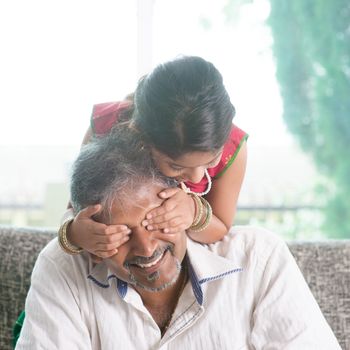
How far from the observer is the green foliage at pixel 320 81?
3.62 m

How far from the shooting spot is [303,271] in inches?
81.4

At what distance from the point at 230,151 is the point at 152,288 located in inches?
16.7

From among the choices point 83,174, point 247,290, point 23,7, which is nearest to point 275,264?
point 247,290

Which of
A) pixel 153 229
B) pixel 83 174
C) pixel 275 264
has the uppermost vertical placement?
pixel 83 174

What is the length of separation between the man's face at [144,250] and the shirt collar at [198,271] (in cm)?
8

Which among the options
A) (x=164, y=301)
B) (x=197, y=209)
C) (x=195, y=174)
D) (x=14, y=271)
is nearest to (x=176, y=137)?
(x=195, y=174)

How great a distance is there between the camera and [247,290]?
178 cm

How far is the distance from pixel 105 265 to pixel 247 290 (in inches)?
15.1

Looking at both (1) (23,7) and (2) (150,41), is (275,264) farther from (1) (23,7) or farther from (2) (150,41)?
(1) (23,7)

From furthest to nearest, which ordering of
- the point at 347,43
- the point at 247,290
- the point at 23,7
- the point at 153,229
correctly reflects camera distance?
the point at 23,7 → the point at 347,43 → the point at 247,290 → the point at 153,229

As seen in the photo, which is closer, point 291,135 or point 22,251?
point 22,251

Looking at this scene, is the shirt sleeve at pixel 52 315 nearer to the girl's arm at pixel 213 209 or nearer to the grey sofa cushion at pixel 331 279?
the girl's arm at pixel 213 209

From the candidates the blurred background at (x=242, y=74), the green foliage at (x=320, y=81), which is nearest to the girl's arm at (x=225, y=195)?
the blurred background at (x=242, y=74)

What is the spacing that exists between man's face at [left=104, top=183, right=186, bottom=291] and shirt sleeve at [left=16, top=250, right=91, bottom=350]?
0.16m
